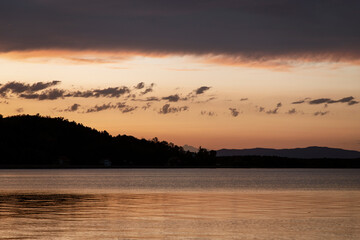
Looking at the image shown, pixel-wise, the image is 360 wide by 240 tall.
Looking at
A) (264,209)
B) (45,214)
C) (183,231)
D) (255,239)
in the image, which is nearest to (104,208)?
(45,214)

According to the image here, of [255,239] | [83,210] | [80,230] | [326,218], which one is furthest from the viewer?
[83,210]

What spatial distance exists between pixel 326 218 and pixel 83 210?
1957cm

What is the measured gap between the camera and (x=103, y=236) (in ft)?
112

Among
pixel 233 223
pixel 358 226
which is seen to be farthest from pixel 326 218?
pixel 233 223

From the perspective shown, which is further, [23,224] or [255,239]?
[23,224]

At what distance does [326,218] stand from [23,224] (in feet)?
69.5

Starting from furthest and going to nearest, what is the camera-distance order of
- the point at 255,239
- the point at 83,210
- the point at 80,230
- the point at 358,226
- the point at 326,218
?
the point at 83,210 → the point at 326,218 → the point at 358,226 → the point at 80,230 → the point at 255,239

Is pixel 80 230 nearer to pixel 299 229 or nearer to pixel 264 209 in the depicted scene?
pixel 299 229

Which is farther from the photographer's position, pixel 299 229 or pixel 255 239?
pixel 299 229

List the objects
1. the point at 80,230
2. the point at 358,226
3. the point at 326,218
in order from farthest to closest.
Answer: the point at 326,218, the point at 358,226, the point at 80,230

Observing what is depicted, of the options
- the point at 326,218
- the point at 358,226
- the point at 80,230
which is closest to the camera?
the point at 80,230

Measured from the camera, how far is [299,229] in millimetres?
37781

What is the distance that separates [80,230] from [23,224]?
16.5ft

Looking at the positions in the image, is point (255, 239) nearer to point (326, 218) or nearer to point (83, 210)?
point (326, 218)
